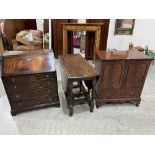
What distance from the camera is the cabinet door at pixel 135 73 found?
2.20 meters

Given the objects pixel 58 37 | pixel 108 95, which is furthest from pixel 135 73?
pixel 58 37

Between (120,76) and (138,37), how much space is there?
8.51 ft

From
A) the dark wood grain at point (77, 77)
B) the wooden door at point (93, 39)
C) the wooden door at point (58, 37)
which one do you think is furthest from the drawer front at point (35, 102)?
the wooden door at point (93, 39)

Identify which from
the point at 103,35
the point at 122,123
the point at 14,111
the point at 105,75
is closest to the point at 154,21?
the point at 103,35

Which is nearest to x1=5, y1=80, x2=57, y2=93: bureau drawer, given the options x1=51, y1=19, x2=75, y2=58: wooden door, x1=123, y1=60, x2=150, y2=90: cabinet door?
x1=123, y1=60, x2=150, y2=90: cabinet door

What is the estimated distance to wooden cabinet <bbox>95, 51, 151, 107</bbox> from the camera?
7.11ft

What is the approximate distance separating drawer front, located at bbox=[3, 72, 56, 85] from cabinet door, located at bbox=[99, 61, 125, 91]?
2.40 feet

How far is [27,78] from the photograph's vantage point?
6.85 ft

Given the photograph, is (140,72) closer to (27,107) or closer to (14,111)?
(27,107)

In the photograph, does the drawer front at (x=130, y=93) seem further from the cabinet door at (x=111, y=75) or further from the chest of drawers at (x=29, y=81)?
the chest of drawers at (x=29, y=81)

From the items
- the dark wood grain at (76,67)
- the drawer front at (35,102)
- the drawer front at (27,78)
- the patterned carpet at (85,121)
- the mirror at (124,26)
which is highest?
the mirror at (124,26)

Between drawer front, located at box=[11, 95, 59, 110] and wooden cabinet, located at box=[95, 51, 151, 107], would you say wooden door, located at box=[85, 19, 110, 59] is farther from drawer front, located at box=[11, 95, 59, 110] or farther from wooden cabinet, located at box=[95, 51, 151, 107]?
drawer front, located at box=[11, 95, 59, 110]

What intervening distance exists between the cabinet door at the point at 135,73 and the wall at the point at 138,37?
230cm
